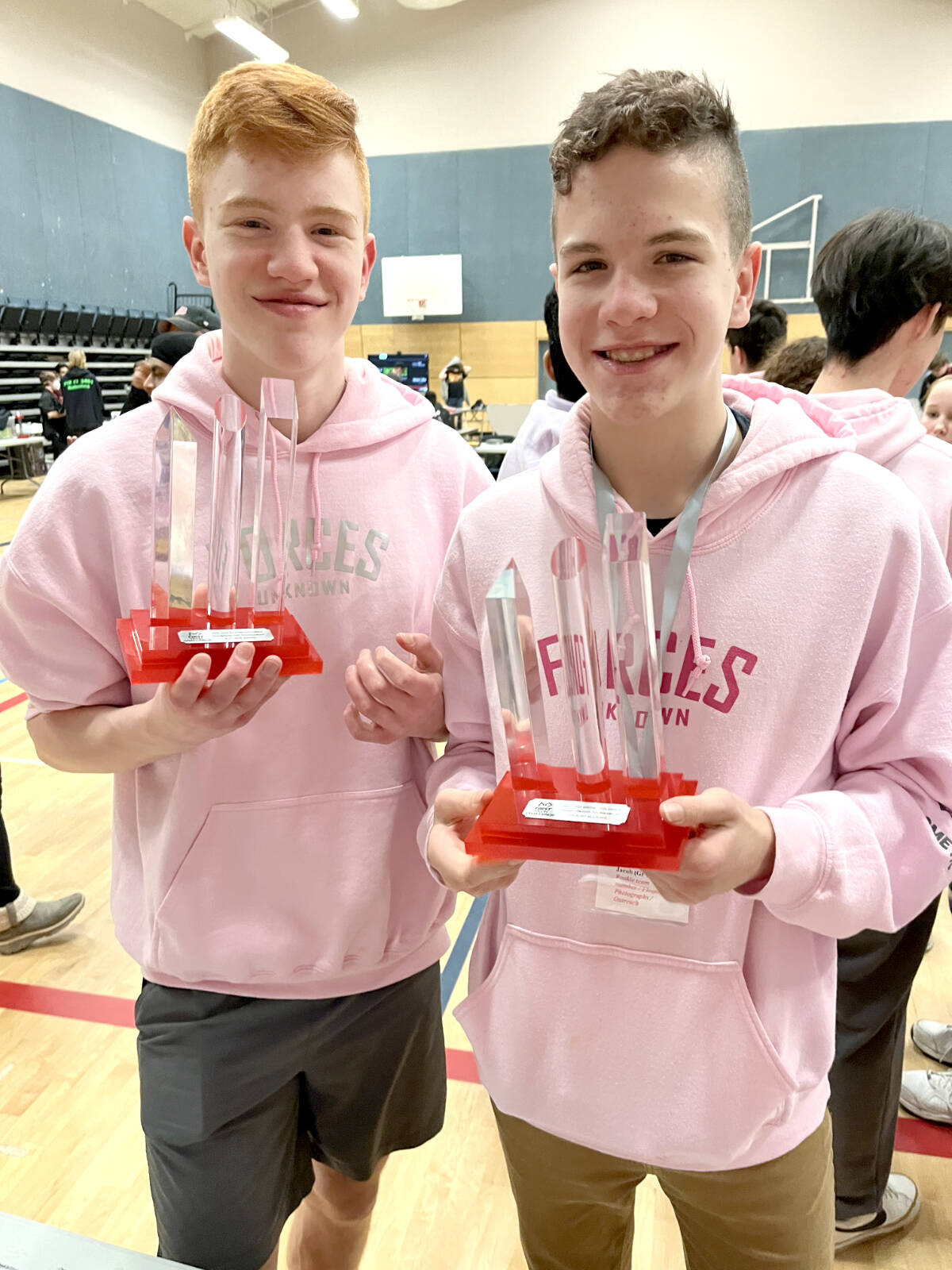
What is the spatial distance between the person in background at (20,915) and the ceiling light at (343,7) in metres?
12.4

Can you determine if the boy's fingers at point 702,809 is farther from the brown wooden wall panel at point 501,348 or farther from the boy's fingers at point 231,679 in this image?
the brown wooden wall panel at point 501,348

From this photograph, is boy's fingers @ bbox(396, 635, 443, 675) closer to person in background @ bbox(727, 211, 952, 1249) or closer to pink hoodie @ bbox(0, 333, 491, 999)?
pink hoodie @ bbox(0, 333, 491, 999)

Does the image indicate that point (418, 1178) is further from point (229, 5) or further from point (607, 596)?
point (229, 5)

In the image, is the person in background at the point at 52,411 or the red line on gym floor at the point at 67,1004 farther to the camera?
the person in background at the point at 52,411

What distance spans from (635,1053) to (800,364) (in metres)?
1.77

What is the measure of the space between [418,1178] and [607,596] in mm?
1564

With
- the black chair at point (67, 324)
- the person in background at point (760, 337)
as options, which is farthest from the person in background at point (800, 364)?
the black chair at point (67, 324)

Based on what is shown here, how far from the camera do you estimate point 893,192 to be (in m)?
10.6

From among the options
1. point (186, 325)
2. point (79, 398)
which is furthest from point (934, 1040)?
point (79, 398)

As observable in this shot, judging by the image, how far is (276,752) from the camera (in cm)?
112

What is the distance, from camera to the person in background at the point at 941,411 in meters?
2.45

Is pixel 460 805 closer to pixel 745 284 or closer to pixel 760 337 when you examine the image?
pixel 745 284

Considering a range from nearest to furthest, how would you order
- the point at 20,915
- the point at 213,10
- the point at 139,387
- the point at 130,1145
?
the point at 130,1145 < the point at 20,915 < the point at 139,387 < the point at 213,10

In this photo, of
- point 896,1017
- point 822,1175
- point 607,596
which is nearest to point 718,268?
point 607,596
